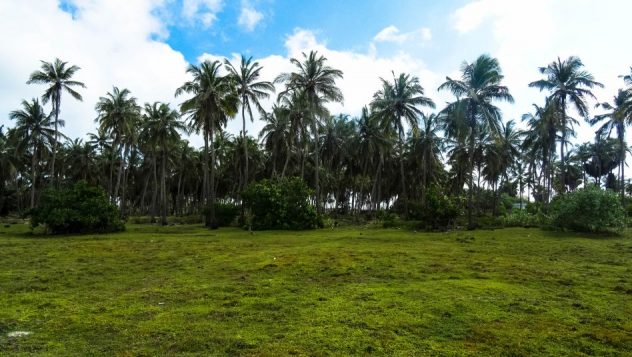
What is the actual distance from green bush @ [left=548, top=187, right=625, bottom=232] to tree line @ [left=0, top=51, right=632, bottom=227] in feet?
25.0

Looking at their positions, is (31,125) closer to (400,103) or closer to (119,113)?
(119,113)

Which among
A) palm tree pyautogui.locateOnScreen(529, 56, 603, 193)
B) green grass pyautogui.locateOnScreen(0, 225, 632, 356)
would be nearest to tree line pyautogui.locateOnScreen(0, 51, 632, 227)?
Answer: palm tree pyautogui.locateOnScreen(529, 56, 603, 193)

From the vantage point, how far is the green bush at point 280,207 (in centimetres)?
3675

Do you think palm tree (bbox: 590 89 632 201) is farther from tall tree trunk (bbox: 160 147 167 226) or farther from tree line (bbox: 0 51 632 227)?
tall tree trunk (bbox: 160 147 167 226)

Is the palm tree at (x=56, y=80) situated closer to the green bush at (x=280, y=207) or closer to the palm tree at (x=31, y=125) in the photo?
the palm tree at (x=31, y=125)

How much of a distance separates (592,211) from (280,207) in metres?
20.9

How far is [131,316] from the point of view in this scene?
9.20 meters

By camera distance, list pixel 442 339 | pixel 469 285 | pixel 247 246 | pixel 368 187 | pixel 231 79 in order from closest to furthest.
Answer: pixel 442 339 < pixel 469 285 < pixel 247 246 < pixel 231 79 < pixel 368 187

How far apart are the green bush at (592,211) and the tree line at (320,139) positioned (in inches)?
300

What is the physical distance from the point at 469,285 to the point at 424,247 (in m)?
9.88

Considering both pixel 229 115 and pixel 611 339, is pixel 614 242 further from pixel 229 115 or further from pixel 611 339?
pixel 229 115

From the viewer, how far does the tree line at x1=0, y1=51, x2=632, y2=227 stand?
4041 centimetres

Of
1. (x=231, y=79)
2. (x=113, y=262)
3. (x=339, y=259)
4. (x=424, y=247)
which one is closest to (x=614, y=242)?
(x=424, y=247)

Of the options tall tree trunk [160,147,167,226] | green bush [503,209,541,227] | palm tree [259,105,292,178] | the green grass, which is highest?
palm tree [259,105,292,178]
